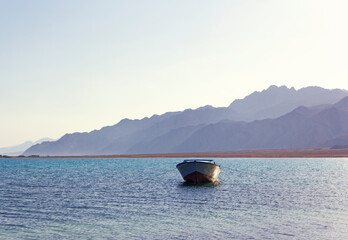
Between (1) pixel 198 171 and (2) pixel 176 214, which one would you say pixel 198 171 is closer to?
(1) pixel 198 171

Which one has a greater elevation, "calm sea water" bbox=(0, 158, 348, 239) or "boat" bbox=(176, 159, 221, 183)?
"boat" bbox=(176, 159, 221, 183)

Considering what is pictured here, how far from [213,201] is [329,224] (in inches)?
558

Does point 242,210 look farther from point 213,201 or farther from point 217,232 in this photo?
point 217,232

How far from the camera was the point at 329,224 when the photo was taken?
27078 mm

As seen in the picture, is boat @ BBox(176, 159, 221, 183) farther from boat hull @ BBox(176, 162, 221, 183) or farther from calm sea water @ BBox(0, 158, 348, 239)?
calm sea water @ BBox(0, 158, 348, 239)

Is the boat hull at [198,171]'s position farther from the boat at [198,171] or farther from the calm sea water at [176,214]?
the calm sea water at [176,214]

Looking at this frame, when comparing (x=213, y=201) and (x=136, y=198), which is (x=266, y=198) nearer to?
(x=213, y=201)

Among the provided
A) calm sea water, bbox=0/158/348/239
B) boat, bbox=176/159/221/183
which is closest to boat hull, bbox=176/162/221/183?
boat, bbox=176/159/221/183

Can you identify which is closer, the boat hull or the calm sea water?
the calm sea water

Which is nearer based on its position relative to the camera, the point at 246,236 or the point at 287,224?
the point at 246,236

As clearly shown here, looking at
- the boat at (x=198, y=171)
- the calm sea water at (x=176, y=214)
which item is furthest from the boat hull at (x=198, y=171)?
the calm sea water at (x=176, y=214)

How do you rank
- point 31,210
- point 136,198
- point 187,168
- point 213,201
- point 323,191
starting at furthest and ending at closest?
point 187,168 < point 323,191 < point 136,198 < point 213,201 < point 31,210

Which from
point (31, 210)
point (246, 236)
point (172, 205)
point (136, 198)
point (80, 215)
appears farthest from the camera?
point (136, 198)

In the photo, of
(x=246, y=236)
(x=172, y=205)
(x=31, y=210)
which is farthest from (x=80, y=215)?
(x=246, y=236)
